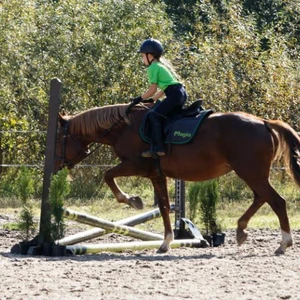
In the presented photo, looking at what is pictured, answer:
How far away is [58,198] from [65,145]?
1.16 metres

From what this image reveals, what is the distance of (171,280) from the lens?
24.7 feet

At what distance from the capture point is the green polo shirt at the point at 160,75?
1006cm

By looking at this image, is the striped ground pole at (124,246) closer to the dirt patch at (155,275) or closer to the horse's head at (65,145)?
the dirt patch at (155,275)

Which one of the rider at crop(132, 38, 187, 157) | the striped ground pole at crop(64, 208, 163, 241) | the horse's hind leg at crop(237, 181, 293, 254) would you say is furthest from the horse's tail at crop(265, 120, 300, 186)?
the striped ground pole at crop(64, 208, 163, 241)

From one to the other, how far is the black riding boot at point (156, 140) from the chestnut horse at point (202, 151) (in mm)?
154

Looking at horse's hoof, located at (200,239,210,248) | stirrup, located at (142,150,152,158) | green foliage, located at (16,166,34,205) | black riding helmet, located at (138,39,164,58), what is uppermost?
black riding helmet, located at (138,39,164,58)

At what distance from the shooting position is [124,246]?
1005 centimetres

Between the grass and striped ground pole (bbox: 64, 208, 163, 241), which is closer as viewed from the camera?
striped ground pole (bbox: 64, 208, 163, 241)

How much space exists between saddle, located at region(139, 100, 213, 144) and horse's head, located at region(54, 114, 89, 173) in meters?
0.84

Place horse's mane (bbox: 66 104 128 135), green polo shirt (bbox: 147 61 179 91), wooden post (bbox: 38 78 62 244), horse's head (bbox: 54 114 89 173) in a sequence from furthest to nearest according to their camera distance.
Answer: horse's head (bbox: 54 114 89 173)
horse's mane (bbox: 66 104 128 135)
green polo shirt (bbox: 147 61 179 91)
wooden post (bbox: 38 78 62 244)

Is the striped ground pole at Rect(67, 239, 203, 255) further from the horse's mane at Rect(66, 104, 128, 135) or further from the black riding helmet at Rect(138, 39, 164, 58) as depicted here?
the black riding helmet at Rect(138, 39, 164, 58)

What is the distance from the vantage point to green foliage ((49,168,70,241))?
963 cm

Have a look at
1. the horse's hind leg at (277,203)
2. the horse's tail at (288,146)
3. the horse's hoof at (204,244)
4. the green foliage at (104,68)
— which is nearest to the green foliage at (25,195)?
the horse's hoof at (204,244)

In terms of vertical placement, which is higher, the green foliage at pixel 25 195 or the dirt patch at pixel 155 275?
the green foliage at pixel 25 195
